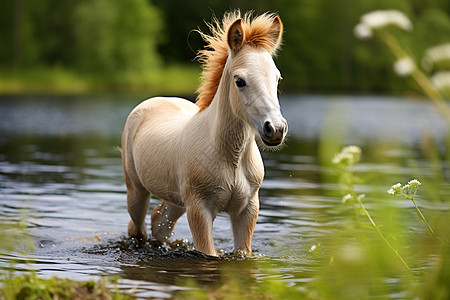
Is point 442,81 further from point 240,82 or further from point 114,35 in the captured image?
point 114,35

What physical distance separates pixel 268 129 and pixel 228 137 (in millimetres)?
759

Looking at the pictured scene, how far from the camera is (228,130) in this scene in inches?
225

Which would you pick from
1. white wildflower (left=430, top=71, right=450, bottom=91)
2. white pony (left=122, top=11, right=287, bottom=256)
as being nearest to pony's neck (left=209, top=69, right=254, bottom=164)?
Result: white pony (left=122, top=11, right=287, bottom=256)

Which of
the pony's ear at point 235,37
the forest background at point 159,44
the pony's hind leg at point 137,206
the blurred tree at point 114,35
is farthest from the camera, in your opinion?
the blurred tree at point 114,35

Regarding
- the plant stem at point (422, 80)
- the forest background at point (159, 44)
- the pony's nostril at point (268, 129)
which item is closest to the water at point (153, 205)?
the plant stem at point (422, 80)

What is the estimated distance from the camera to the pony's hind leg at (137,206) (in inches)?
292

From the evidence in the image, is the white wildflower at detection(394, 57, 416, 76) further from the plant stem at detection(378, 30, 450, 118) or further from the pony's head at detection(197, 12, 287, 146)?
the pony's head at detection(197, 12, 287, 146)

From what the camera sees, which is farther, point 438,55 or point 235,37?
point 235,37

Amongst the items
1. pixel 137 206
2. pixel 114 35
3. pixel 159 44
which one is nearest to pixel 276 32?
pixel 137 206

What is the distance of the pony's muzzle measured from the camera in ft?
16.2

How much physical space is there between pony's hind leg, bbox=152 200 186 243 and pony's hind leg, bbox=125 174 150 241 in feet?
0.43

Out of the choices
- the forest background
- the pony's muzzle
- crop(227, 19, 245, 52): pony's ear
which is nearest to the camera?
the pony's muzzle

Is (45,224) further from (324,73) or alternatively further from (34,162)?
(324,73)

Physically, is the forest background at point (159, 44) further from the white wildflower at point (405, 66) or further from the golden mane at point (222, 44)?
the white wildflower at point (405, 66)
